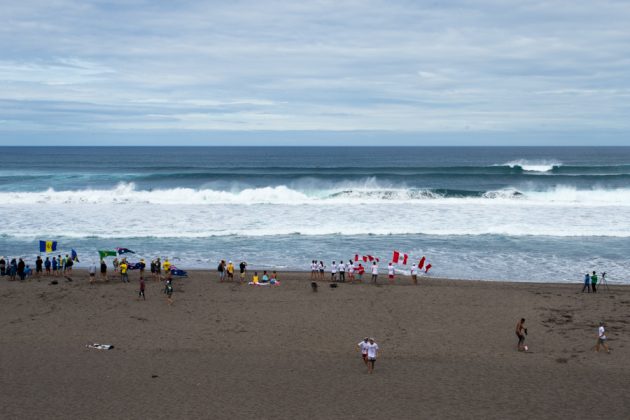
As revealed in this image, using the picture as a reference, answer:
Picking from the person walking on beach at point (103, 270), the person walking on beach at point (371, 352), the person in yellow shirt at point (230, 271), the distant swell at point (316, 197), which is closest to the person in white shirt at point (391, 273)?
the person in yellow shirt at point (230, 271)

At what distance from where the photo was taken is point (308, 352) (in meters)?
12.9

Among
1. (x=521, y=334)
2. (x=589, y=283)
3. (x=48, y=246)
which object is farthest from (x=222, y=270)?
(x=589, y=283)

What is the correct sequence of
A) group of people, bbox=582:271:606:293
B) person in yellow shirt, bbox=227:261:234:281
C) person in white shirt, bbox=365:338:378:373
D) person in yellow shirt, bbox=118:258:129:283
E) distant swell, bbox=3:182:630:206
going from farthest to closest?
distant swell, bbox=3:182:630:206 → person in yellow shirt, bbox=227:261:234:281 → person in yellow shirt, bbox=118:258:129:283 → group of people, bbox=582:271:606:293 → person in white shirt, bbox=365:338:378:373

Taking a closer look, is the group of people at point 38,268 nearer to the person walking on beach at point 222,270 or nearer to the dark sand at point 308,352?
the dark sand at point 308,352

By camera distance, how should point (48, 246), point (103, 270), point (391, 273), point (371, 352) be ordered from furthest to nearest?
1. point (48, 246)
2. point (391, 273)
3. point (103, 270)
4. point (371, 352)

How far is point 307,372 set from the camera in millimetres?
11797

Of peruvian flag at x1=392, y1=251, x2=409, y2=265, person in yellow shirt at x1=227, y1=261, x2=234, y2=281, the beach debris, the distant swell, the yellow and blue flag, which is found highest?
the distant swell

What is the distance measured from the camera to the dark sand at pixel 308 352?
1031 cm

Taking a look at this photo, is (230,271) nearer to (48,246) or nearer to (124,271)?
(124,271)

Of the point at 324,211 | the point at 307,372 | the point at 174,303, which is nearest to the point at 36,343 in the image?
the point at 174,303

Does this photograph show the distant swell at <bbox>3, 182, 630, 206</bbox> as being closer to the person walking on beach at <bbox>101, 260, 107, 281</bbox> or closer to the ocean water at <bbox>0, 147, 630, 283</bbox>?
the ocean water at <bbox>0, 147, 630, 283</bbox>

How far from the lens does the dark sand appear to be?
33.8 ft

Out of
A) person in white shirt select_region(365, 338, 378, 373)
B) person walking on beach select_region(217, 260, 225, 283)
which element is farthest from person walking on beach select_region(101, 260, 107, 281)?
person in white shirt select_region(365, 338, 378, 373)

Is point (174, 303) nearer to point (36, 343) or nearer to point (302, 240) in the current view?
point (36, 343)
